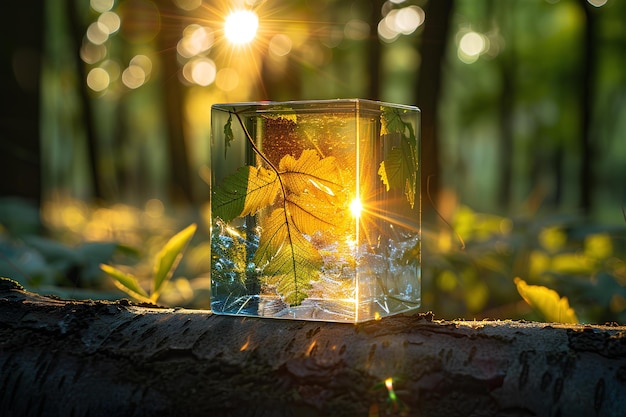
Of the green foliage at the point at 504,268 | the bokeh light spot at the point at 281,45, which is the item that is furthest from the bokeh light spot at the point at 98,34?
Answer: the green foliage at the point at 504,268

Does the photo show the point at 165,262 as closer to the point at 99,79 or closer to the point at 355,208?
the point at 355,208

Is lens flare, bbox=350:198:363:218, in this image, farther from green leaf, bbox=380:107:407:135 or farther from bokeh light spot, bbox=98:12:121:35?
bokeh light spot, bbox=98:12:121:35

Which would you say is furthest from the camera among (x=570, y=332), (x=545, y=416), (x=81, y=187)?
(x=81, y=187)

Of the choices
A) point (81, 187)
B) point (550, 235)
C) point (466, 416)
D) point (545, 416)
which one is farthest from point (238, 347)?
point (81, 187)

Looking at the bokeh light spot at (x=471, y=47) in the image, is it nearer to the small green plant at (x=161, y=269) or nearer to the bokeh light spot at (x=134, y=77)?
the bokeh light spot at (x=134, y=77)

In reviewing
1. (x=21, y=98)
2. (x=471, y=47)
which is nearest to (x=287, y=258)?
(x=21, y=98)

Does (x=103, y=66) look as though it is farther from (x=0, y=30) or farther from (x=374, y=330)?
(x=374, y=330)
